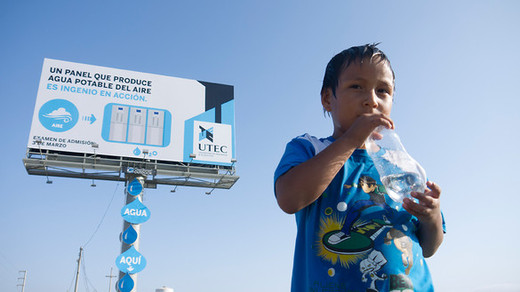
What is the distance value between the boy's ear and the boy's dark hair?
0.02 meters

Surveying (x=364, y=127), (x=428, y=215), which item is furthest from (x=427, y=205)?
(x=364, y=127)

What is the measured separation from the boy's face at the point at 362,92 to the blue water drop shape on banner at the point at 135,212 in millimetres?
9449

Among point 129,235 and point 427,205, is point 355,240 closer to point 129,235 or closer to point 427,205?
point 427,205

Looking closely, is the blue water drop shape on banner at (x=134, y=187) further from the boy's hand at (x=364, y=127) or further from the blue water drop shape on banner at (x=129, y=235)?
the boy's hand at (x=364, y=127)

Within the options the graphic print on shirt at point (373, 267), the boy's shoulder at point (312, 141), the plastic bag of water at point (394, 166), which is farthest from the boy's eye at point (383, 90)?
the graphic print on shirt at point (373, 267)

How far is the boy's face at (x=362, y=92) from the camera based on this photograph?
1.19m

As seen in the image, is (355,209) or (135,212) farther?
(135,212)

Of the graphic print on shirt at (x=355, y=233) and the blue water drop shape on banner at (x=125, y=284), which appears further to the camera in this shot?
the blue water drop shape on banner at (x=125, y=284)

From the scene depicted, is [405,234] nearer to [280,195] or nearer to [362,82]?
[280,195]

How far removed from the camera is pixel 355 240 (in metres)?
1.01

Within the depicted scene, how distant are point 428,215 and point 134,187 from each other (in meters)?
9.97

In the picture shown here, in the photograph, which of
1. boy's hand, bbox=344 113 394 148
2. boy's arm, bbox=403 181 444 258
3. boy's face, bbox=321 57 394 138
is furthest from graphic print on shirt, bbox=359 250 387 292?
boy's face, bbox=321 57 394 138

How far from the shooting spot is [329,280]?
974mm

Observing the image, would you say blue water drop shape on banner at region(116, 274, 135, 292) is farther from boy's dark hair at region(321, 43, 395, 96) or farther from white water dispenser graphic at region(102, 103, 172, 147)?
boy's dark hair at region(321, 43, 395, 96)
